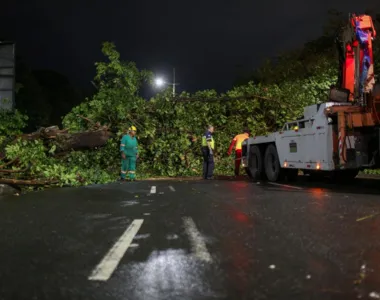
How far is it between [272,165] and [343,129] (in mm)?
4256

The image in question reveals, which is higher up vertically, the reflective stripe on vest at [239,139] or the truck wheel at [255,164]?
the reflective stripe on vest at [239,139]

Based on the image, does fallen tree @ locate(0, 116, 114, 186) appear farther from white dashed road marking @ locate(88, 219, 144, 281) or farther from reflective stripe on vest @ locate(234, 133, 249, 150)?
white dashed road marking @ locate(88, 219, 144, 281)

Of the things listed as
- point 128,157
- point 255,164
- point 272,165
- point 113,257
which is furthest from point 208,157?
point 113,257

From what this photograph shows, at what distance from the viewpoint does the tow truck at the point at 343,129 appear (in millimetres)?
9914

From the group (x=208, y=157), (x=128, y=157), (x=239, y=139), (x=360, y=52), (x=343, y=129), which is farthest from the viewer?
(x=239, y=139)

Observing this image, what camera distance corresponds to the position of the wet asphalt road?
3529 mm

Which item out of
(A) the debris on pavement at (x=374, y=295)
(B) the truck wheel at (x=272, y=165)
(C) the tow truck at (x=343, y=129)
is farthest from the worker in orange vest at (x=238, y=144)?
(A) the debris on pavement at (x=374, y=295)

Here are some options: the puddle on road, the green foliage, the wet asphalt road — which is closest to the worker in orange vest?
the green foliage

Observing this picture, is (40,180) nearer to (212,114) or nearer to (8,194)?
(8,194)

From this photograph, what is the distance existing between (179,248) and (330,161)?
21.3ft

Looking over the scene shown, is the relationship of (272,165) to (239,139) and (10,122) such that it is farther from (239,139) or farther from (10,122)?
(10,122)

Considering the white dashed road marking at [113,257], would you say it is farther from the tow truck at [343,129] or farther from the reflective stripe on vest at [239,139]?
the reflective stripe on vest at [239,139]

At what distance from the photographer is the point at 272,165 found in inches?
550

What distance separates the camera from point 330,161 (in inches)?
404
